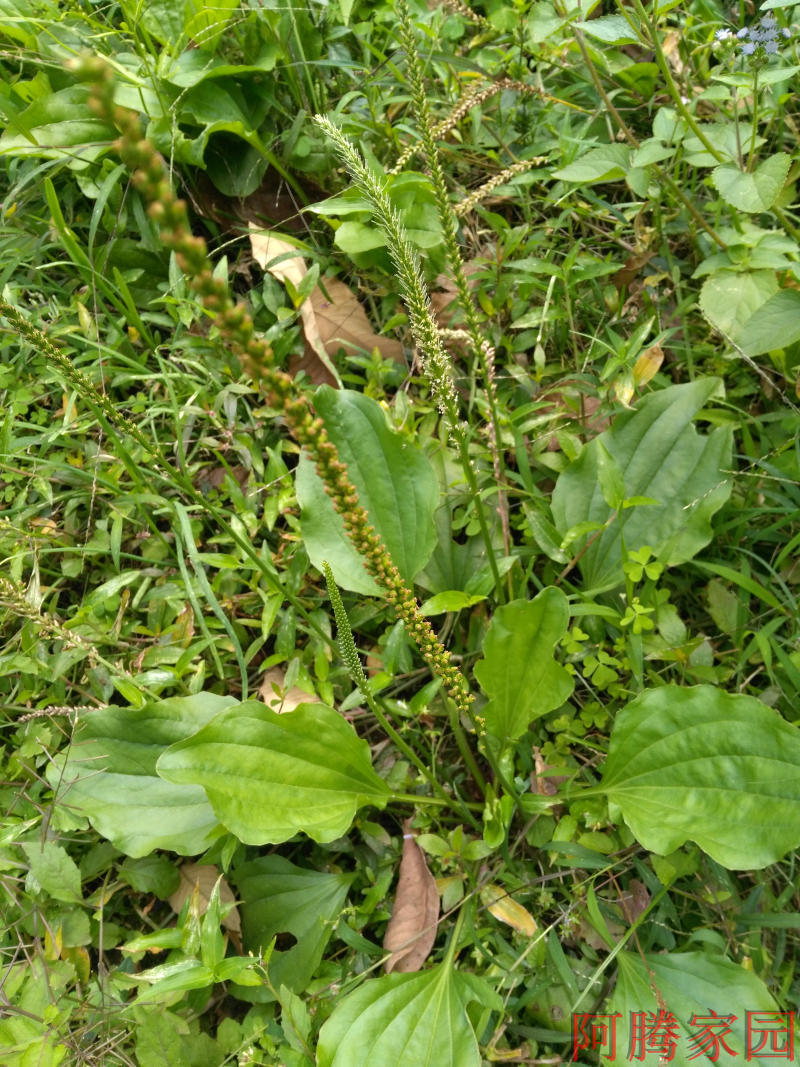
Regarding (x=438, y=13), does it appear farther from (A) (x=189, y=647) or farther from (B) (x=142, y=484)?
(A) (x=189, y=647)

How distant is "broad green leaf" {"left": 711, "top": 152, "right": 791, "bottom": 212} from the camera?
2047 mm

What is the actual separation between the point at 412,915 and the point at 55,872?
1029 millimetres

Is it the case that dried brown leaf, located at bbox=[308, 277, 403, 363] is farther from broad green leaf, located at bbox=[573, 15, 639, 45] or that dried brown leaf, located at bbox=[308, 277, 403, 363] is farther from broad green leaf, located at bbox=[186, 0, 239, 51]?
broad green leaf, located at bbox=[573, 15, 639, 45]

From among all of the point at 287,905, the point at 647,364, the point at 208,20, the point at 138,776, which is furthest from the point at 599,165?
the point at 287,905

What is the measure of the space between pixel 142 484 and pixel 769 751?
206 cm

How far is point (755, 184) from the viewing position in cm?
209

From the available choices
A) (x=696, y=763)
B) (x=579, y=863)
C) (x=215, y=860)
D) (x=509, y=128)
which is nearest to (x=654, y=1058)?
(x=579, y=863)

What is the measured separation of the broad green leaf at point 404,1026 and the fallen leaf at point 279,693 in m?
0.81

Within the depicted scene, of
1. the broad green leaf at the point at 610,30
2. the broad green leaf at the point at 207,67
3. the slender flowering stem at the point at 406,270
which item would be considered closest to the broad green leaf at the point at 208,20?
the broad green leaf at the point at 207,67

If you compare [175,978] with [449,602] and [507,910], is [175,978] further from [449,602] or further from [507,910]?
[449,602]

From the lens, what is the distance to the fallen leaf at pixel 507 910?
2.14 meters

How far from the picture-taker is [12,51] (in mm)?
3092

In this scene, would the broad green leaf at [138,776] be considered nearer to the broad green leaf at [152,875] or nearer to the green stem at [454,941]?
the broad green leaf at [152,875]

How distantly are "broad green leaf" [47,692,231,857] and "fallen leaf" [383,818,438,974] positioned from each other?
580 millimetres
